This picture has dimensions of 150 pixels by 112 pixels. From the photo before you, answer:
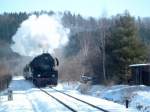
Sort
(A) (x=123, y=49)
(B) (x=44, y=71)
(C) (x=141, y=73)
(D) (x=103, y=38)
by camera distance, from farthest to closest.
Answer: (B) (x=44, y=71), (D) (x=103, y=38), (A) (x=123, y=49), (C) (x=141, y=73)

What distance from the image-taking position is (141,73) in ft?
117

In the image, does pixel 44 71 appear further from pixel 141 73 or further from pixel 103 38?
pixel 141 73

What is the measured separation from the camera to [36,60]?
47781 millimetres

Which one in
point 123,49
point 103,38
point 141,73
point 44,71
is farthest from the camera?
point 44,71

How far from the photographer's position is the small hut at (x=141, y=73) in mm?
34875

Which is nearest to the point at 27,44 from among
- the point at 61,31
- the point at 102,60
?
the point at 61,31

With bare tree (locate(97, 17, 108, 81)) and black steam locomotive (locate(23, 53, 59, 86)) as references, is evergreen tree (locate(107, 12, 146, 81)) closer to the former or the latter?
bare tree (locate(97, 17, 108, 81))

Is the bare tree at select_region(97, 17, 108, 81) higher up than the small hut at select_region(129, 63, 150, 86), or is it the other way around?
the bare tree at select_region(97, 17, 108, 81)

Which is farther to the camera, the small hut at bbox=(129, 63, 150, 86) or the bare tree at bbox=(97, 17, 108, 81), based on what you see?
the bare tree at bbox=(97, 17, 108, 81)

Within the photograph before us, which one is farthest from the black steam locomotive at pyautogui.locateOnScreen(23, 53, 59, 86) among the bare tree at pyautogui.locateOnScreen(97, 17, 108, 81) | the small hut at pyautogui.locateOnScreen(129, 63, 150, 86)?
the small hut at pyautogui.locateOnScreen(129, 63, 150, 86)

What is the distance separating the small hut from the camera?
34875 mm

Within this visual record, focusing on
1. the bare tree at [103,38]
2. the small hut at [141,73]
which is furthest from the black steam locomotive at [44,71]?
the small hut at [141,73]

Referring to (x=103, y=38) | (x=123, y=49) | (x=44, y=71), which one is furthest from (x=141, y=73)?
(x=44, y=71)

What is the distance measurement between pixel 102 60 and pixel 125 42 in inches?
171
